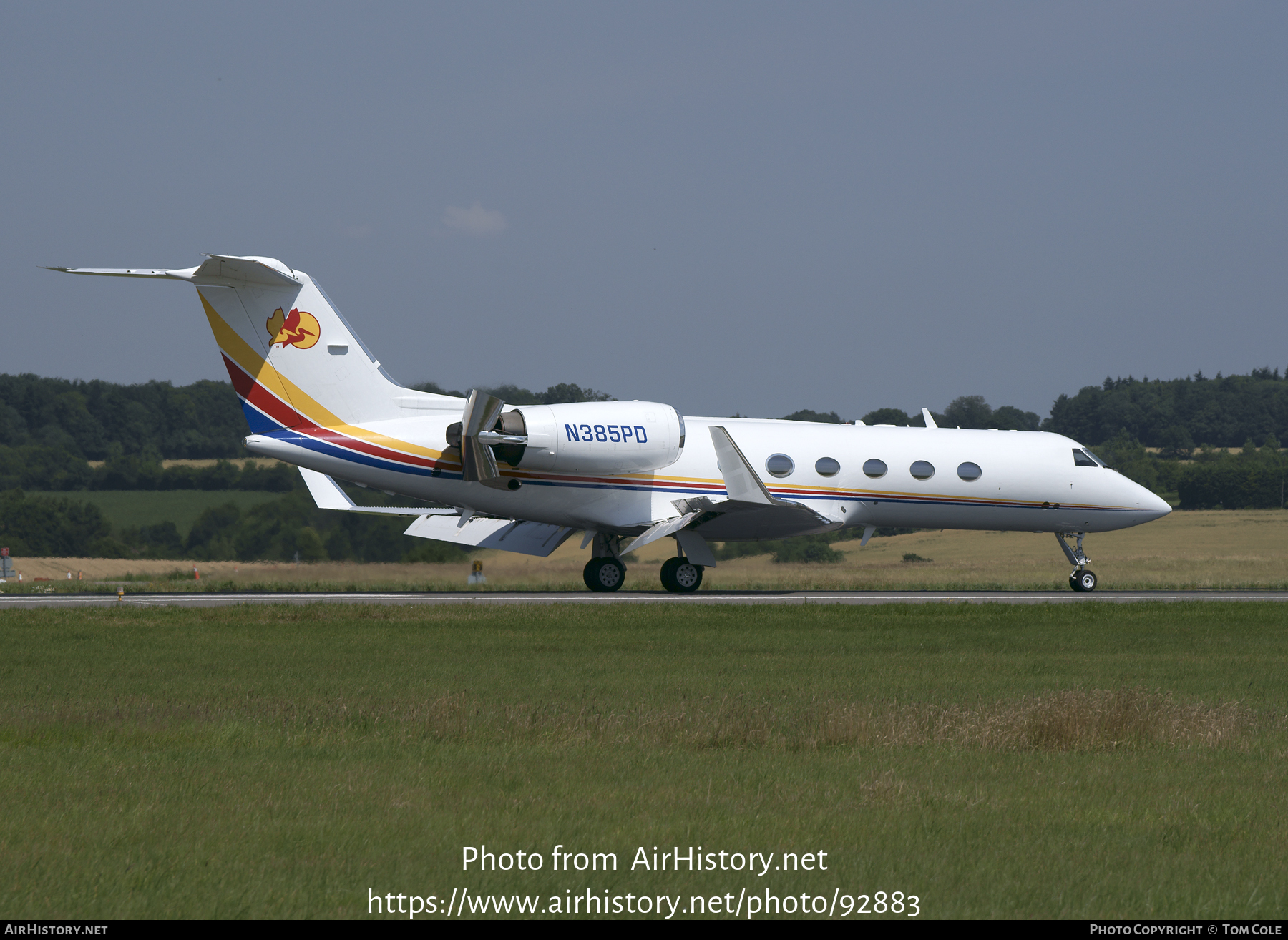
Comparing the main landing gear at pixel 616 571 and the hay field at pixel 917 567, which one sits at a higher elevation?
the main landing gear at pixel 616 571

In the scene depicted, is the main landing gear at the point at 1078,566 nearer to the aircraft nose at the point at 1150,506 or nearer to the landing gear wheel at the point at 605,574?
the aircraft nose at the point at 1150,506

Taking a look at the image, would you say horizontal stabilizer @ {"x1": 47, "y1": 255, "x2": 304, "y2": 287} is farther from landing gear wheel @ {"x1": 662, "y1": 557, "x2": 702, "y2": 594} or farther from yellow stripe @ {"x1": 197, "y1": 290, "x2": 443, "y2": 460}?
landing gear wheel @ {"x1": 662, "y1": 557, "x2": 702, "y2": 594}

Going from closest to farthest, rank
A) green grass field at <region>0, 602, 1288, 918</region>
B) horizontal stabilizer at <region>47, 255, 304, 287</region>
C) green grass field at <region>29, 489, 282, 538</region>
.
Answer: green grass field at <region>0, 602, 1288, 918</region> → horizontal stabilizer at <region>47, 255, 304, 287</region> → green grass field at <region>29, 489, 282, 538</region>

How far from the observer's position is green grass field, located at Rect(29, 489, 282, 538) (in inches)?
1822

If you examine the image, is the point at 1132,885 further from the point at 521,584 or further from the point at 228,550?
the point at 228,550

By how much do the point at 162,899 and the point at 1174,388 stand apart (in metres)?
118

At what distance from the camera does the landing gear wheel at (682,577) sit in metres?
27.9

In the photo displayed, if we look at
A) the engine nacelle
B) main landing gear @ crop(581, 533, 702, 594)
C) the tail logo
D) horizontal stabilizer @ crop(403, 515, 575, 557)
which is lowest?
main landing gear @ crop(581, 533, 702, 594)

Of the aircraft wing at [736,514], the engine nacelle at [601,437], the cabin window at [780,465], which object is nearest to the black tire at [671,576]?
the aircraft wing at [736,514]

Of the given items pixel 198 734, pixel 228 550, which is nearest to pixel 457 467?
pixel 198 734

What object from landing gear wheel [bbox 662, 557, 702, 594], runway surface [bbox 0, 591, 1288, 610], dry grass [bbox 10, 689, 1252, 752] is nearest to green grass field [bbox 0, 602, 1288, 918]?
dry grass [bbox 10, 689, 1252, 752]

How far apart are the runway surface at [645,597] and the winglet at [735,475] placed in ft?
6.46

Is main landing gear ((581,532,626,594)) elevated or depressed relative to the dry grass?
depressed

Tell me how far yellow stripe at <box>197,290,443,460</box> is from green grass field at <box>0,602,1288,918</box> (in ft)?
28.6
